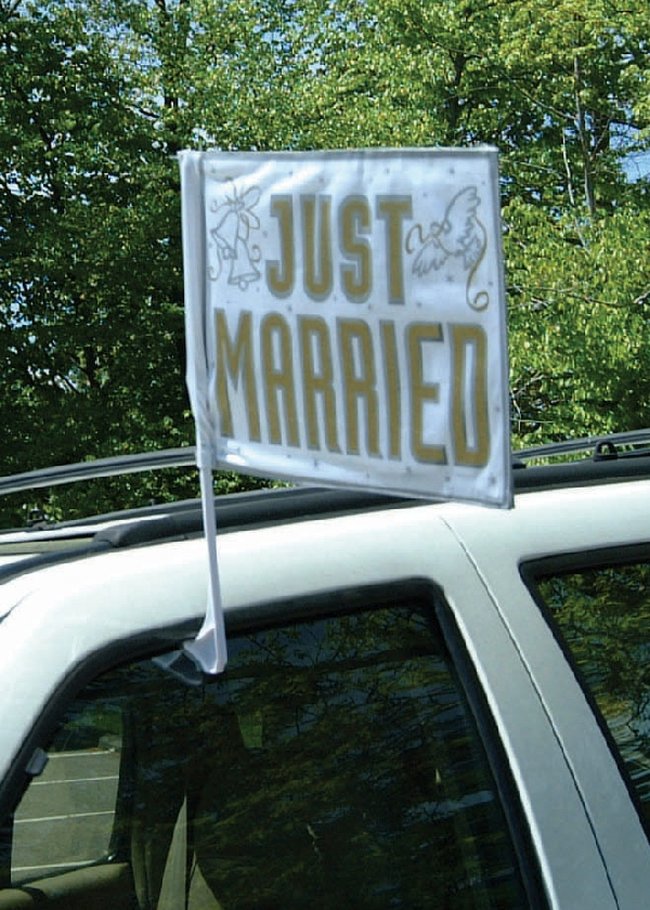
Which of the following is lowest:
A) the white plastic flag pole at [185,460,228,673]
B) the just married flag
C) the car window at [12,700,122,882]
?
the car window at [12,700,122,882]

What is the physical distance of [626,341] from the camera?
16.0 metres

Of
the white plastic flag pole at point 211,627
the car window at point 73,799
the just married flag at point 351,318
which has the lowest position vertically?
the car window at point 73,799

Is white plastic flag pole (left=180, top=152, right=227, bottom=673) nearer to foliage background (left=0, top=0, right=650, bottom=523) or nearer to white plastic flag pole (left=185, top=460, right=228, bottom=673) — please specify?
white plastic flag pole (left=185, top=460, right=228, bottom=673)

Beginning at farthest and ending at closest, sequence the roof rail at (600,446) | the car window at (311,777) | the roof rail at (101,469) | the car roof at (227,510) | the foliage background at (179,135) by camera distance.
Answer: the foliage background at (179,135), the roof rail at (101,469), the roof rail at (600,446), the car roof at (227,510), the car window at (311,777)

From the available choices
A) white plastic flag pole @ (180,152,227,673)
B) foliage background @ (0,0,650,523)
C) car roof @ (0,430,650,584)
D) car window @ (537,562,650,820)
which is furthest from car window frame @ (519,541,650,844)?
foliage background @ (0,0,650,523)

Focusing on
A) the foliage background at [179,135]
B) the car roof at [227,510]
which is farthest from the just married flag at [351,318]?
the foliage background at [179,135]

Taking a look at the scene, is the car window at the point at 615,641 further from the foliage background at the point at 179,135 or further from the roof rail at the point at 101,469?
the foliage background at the point at 179,135

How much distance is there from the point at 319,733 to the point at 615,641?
1.55 feet

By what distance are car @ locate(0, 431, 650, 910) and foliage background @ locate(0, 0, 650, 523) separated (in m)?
15.5

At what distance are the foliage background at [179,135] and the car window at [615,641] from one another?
1525cm

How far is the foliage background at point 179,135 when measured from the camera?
18688 millimetres

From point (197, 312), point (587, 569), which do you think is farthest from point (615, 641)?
point (197, 312)

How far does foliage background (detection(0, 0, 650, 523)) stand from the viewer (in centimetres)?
1869

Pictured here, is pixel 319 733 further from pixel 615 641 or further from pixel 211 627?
pixel 615 641
